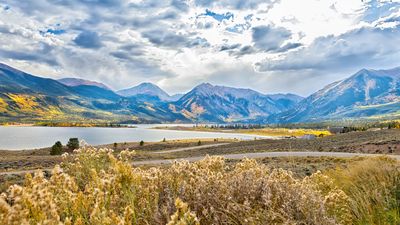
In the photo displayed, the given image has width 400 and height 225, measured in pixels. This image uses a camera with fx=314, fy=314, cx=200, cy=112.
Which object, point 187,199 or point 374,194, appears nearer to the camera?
point 187,199

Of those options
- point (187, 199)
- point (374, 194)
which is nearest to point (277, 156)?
point (374, 194)

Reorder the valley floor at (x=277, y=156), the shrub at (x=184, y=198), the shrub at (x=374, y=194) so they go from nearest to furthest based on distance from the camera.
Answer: the shrub at (x=184, y=198), the shrub at (x=374, y=194), the valley floor at (x=277, y=156)

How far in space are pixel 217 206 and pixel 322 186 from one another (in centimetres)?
342

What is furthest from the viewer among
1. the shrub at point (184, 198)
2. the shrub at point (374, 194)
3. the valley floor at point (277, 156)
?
the valley floor at point (277, 156)

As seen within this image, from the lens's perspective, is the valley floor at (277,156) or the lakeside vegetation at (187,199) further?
the valley floor at (277,156)

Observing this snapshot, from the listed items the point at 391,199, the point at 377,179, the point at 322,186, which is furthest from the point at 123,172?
the point at 377,179

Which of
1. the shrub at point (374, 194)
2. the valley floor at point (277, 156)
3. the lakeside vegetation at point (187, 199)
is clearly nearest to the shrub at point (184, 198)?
the lakeside vegetation at point (187, 199)

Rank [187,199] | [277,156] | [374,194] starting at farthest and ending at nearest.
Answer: [277,156]
[374,194]
[187,199]

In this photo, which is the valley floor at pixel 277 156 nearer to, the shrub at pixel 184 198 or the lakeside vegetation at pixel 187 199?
the lakeside vegetation at pixel 187 199

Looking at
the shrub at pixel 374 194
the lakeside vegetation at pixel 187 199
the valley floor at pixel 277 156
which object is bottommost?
the valley floor at pixel 277 156

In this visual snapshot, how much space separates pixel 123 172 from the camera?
15.4 feet

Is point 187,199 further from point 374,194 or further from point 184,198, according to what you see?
point 374,194

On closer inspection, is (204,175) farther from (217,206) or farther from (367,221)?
(367,221)

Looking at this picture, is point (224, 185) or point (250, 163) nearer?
point (224, 185)
